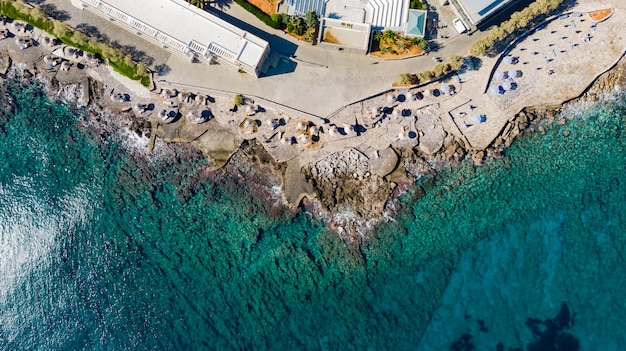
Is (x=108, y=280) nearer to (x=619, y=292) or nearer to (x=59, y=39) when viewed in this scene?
(x=59, y=39)

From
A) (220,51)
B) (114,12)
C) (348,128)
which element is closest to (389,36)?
(348,128)

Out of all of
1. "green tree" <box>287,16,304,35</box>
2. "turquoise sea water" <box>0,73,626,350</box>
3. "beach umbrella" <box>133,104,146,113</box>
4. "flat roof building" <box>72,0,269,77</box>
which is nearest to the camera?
"flat roof building" <box>72,0,269,77</box>

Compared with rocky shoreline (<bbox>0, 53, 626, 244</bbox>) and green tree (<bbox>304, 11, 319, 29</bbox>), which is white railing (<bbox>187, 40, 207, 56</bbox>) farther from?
green tree (<bbox>304, 11, 319, 29</bbox>)

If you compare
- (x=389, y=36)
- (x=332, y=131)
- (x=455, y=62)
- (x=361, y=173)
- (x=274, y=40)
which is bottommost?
(x=361, y=173)

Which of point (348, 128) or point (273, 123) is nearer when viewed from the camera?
point (348, 128)

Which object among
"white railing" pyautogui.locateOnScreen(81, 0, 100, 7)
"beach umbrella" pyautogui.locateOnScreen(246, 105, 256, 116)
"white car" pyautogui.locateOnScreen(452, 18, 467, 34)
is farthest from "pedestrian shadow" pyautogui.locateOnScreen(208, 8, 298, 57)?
"white car" pyautogui.locateOnScreen(452, 18, 467, 34)

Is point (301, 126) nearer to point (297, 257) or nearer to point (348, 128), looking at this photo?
point (348, 128)

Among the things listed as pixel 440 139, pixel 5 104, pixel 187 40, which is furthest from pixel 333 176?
pixel 5 104
